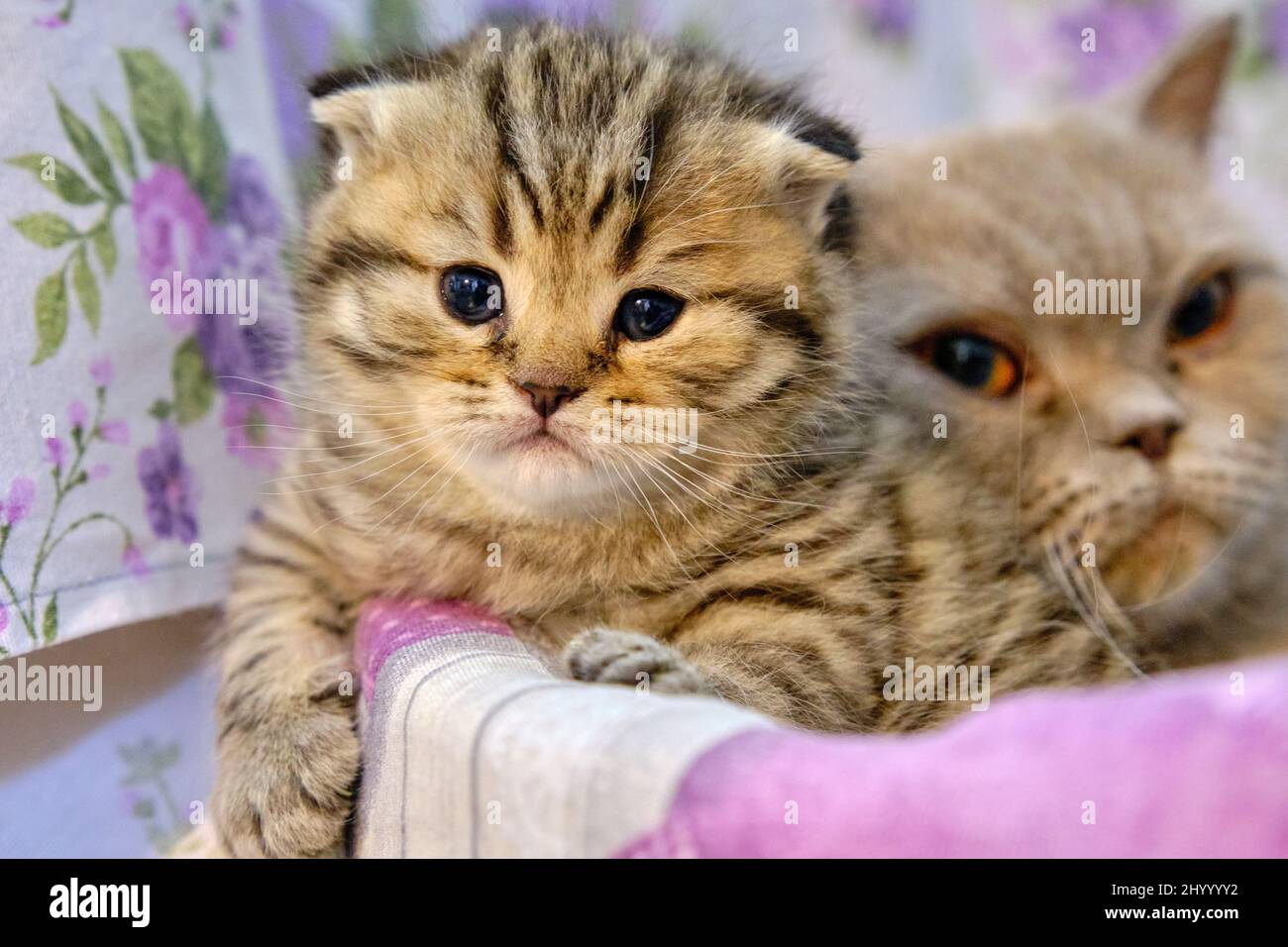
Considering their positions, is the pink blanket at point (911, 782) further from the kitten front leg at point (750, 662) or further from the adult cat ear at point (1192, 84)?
the adult cat ear at point (1192, 84)

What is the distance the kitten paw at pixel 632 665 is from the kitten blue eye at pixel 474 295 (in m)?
0.36

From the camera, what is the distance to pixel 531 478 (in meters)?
1.11

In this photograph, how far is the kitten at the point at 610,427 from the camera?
3.61 ft

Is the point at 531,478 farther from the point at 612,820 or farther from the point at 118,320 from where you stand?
the point at 118,320

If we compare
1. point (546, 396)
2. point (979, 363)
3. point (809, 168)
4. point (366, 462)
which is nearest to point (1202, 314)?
point (979, 363)

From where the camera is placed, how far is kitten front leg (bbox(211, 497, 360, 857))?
3.57 ft

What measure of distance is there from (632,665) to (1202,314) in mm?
1007

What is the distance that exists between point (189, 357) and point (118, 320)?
0.45ft

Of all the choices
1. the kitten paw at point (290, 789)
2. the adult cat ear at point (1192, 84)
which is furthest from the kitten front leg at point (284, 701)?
the adult cat ear at point (1192, 84)

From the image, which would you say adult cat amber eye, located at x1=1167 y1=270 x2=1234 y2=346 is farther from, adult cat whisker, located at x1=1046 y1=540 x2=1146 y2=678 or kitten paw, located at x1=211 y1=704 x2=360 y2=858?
kitten paw, located at x1=211 y1=704 x2=360 y2=858

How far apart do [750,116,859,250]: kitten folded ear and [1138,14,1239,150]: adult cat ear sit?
2.27ft

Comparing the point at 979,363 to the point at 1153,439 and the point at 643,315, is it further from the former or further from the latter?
the point at 643,315

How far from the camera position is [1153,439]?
51.4 inches
